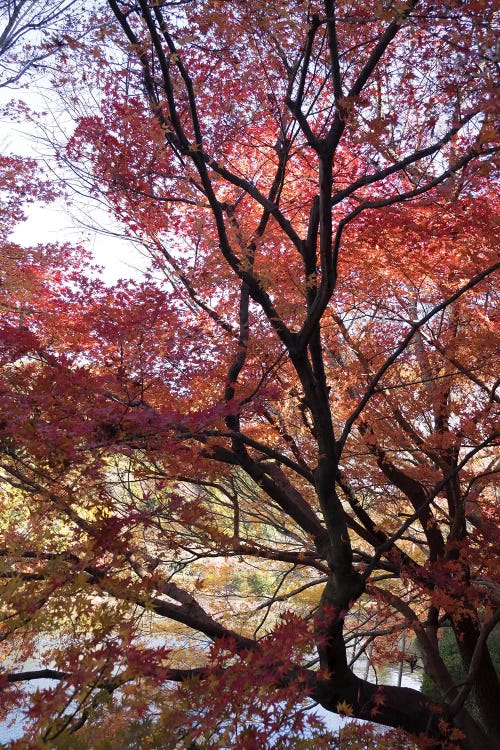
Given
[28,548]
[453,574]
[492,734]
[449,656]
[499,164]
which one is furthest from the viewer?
[449,656]

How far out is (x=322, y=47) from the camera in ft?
16.0

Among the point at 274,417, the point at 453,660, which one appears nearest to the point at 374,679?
the point at 453,660

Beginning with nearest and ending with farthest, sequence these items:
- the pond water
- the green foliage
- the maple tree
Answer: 1. the maple tree
2. the green foliage
3. the pond water

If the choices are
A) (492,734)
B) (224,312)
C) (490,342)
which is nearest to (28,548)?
(224,312)

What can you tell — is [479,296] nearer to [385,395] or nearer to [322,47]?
[385,395]

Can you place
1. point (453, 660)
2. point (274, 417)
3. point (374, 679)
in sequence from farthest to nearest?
point (374, 679) < point (453, 660) < point (274, 417)

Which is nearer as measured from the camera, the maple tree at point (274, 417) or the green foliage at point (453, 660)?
the maple tree at point (274, 417)

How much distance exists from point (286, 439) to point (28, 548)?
3252 millimetres

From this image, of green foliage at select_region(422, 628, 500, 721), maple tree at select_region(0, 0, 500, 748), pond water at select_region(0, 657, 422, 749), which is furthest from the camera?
pond water at select_region(0, 657, 422, 749)

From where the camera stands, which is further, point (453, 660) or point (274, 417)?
point (453, 660)

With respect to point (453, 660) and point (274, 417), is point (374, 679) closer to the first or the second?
point (453, 660)

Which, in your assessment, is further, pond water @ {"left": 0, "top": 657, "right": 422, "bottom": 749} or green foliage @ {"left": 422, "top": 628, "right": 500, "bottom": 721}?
pond water @ {"left": 0, "top": 657, "right": 422, "bottom": 749}

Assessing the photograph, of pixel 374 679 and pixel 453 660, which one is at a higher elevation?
pixel 374 679

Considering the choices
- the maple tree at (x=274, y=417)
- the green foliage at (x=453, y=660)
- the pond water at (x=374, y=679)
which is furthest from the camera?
the pond water at (x=374, y=679)
